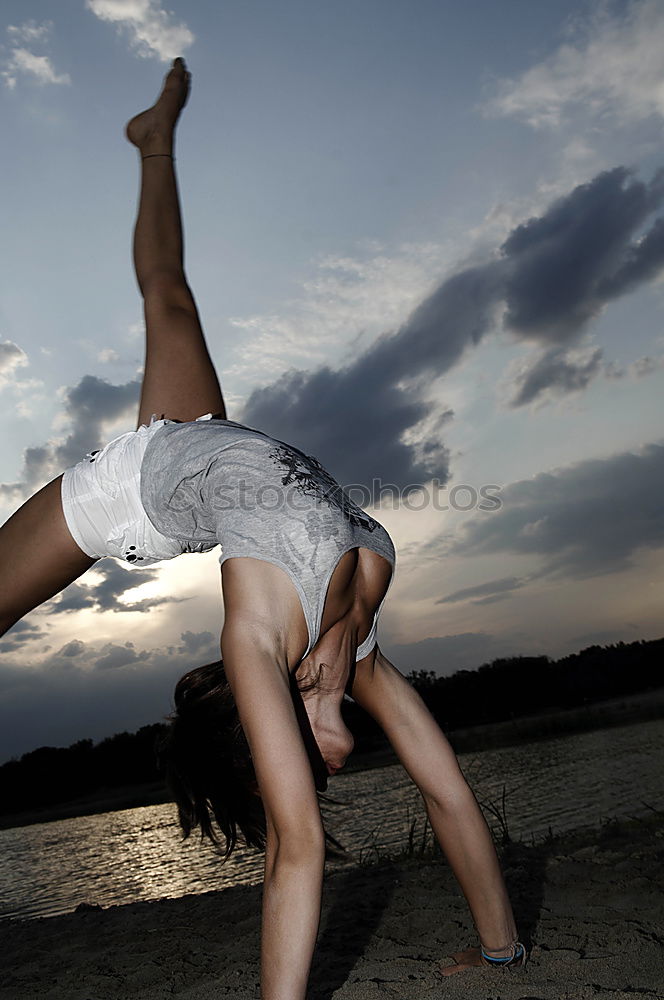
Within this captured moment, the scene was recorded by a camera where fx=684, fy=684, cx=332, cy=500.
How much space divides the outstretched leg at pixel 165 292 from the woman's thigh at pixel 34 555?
427 millimetres

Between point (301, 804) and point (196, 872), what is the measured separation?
17.6ft

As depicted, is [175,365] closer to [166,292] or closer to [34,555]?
[166,292]

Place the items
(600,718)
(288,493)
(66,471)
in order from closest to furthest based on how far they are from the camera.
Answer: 1. (288,493)
2. (66,471)
3. (600,718)

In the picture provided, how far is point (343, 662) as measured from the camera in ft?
7.33

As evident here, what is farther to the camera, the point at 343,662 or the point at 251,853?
the point at 251,853

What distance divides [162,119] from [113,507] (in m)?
1.89

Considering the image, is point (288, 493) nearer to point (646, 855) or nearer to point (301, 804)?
point (301, 804)

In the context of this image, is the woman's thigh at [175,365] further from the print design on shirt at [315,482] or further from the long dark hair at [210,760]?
the long dark hair at [210,760]

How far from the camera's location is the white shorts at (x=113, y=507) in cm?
208

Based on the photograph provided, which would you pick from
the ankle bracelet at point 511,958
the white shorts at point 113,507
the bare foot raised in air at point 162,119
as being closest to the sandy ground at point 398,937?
the ankle bracelet at point 511,958

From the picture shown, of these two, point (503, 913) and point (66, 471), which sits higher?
point (66, 471)

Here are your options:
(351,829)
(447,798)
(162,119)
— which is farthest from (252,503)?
(351,829)

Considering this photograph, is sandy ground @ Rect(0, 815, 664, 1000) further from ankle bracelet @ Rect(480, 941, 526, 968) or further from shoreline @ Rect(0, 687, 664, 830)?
shoreline @ Rect(0, 687, 664, 830)

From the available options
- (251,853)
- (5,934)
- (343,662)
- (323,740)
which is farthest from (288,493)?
(251,853)
